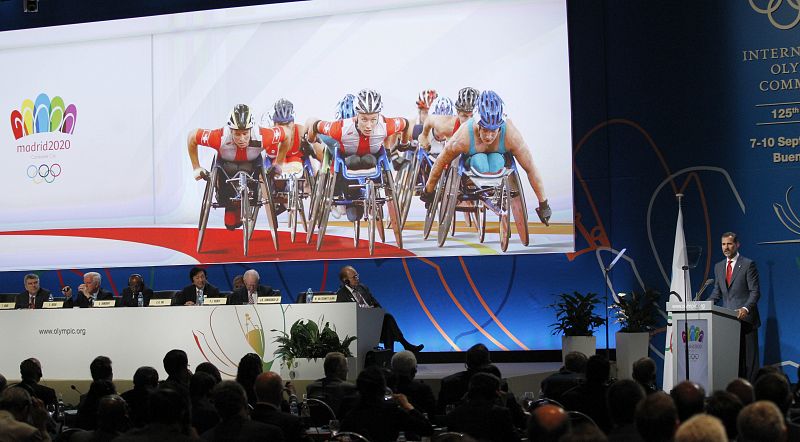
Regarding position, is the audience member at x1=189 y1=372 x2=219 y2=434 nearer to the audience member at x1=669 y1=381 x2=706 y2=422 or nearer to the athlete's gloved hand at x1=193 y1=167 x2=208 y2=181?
the audience member at x1=669 y1=381 x2=706 y2=422

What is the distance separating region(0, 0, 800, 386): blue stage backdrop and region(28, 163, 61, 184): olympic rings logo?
16.2ft

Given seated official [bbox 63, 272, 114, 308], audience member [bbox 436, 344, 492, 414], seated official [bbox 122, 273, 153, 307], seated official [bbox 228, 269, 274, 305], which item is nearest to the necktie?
audience member [bbox 436, 344, 492, 414]

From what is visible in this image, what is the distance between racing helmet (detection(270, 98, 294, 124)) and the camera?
11188 mm

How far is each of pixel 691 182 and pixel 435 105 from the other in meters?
2.79

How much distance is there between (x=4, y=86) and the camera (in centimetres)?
1224

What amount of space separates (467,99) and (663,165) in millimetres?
2162

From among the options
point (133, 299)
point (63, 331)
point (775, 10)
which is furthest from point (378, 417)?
point (775, 10)

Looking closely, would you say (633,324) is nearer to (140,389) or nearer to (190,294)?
(190,294)

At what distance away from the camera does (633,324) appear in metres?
9.74

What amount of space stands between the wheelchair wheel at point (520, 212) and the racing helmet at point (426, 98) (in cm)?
122

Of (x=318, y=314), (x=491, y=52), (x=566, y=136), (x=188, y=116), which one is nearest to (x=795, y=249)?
(x=566, y=136)

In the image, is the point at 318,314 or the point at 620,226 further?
the point at 620,226

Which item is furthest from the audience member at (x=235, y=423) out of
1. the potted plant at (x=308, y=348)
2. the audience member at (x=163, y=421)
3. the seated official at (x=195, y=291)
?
the seated official at (x=195, y=291)

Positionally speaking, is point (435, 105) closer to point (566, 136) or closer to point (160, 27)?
point (566, 136)
